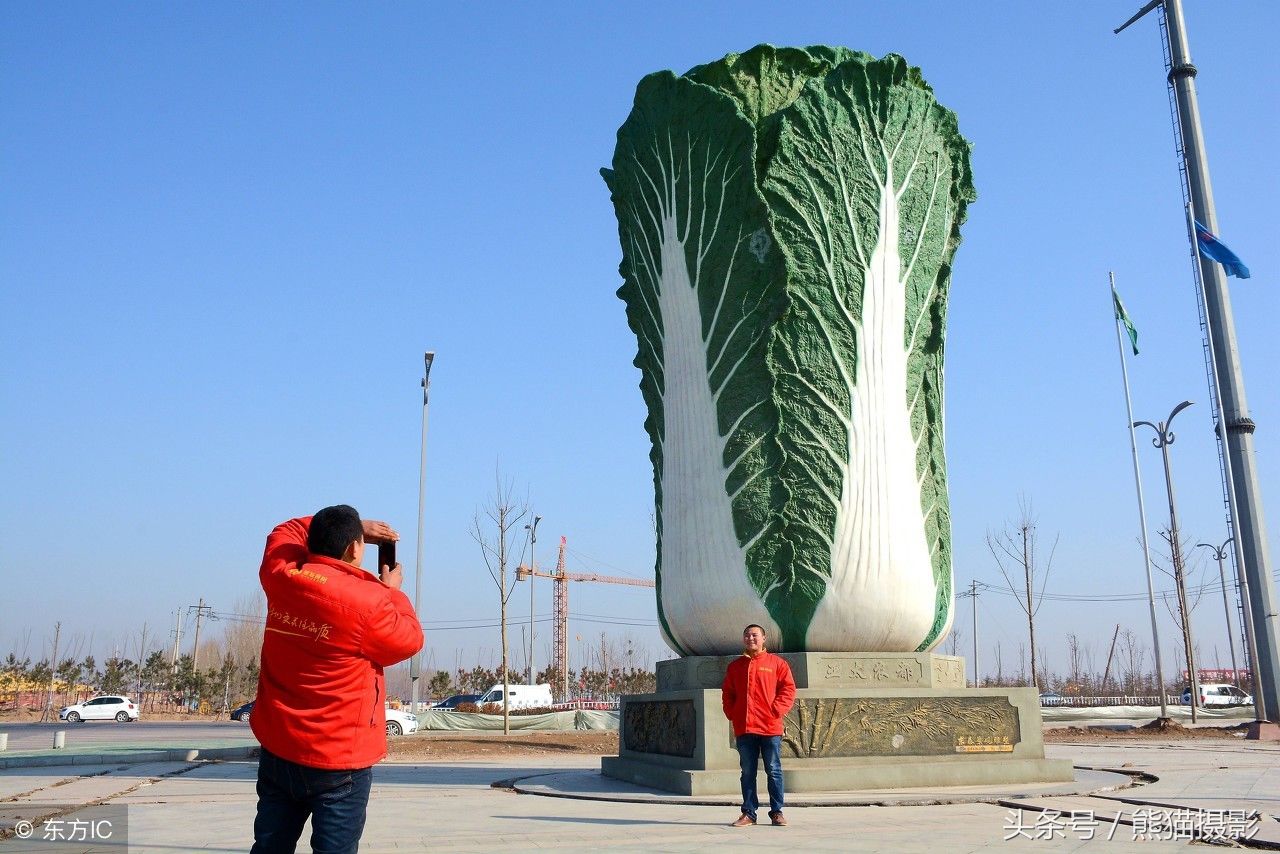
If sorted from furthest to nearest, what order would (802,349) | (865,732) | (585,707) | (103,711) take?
(585,707) < (103,711) < (802,349) < (865,732)

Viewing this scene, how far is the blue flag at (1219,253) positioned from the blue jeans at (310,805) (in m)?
20.6

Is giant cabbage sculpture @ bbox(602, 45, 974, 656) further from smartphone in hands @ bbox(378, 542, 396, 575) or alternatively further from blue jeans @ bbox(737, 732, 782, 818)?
smartphone in hands @ bbox(378, 542, 396, 575)

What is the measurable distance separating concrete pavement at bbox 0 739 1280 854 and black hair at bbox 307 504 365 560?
2998 millimetres

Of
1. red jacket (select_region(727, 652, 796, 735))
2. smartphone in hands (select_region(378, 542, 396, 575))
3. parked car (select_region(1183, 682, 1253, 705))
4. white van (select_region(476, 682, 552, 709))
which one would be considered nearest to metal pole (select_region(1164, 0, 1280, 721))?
red jacket (select_region(727, 652, 796, 735))

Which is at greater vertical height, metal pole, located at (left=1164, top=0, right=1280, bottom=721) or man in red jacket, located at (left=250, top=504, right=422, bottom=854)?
metal pole, located at (left=1164, top=0, right=1280, bottom=721)

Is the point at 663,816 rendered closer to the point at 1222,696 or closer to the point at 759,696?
the point at 759,696

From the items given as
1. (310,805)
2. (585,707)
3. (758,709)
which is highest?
(758,709)

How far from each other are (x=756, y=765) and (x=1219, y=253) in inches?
680

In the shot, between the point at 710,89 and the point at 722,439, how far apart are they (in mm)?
3841

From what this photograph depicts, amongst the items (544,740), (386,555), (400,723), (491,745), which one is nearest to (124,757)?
(491,745)

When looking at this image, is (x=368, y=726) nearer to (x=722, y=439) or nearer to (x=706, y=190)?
(x=722, y=439)

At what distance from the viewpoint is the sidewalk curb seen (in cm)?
1487

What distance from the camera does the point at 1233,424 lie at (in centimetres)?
1928

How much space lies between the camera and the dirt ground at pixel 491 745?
17781 millimetres
